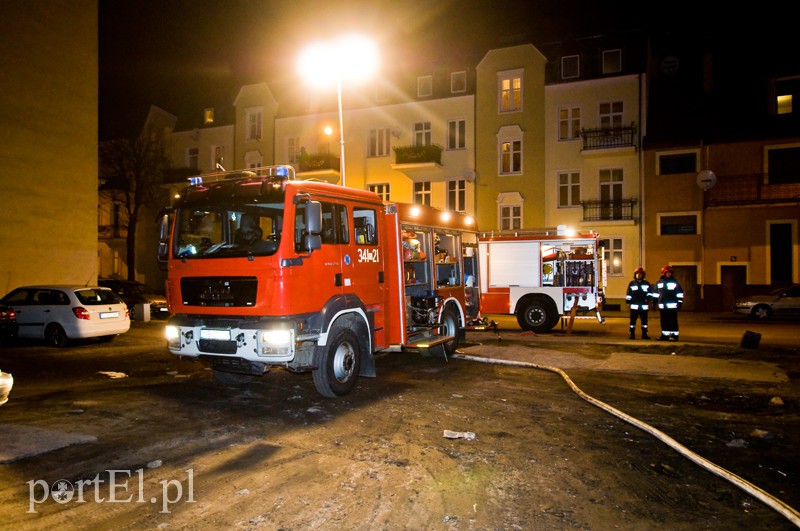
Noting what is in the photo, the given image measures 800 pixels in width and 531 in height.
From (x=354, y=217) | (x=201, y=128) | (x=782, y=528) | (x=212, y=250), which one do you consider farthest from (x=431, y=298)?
(x=201, y=128)

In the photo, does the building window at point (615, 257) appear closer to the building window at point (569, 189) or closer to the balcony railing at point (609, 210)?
the balcony railing at point (609, 210)

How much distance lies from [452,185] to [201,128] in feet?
59.7

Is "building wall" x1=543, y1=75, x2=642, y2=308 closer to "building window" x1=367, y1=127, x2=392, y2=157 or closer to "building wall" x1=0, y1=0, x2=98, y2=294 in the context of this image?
"building window" x1=367, y1=127, x2=392, y2=157

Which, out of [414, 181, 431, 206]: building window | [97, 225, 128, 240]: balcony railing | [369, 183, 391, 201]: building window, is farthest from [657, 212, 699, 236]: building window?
[97, 225, 128, 240]: balcony railing

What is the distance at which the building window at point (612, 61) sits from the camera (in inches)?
1050

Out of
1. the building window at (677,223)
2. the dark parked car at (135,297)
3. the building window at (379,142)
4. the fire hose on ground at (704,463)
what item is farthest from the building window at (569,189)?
the fire hose on ground at (704,463)

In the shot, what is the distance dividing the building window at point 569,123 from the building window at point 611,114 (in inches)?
44.4

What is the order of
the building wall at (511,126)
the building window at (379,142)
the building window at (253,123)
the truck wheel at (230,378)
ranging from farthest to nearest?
the building window at (253,123) < the building window at (379,142) < the building wall at (511,126) < the truck wheel at (230,378)

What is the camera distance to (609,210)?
1040 inches

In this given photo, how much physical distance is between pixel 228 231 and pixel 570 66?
24.8 metres

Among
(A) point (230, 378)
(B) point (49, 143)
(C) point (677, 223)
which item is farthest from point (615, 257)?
(B) point (49, 143)

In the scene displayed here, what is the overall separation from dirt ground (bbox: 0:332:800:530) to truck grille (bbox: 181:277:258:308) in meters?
1.41

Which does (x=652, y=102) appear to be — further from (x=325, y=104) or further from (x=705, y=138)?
(x=325, y=104)

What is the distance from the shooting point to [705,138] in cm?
2503
